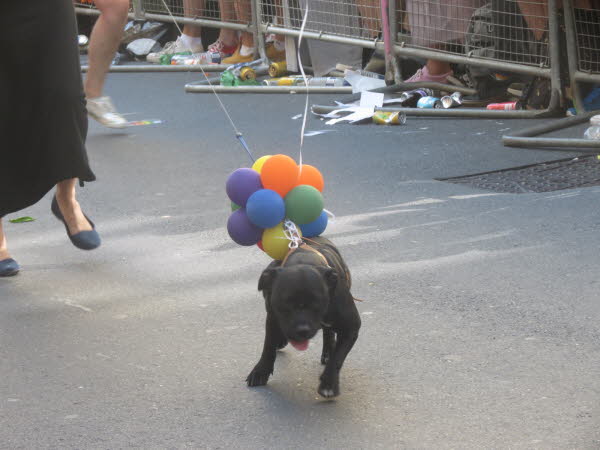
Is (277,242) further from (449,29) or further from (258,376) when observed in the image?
(449,29)

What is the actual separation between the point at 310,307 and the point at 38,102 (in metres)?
1.83

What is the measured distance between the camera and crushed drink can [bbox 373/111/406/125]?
766 centimetres

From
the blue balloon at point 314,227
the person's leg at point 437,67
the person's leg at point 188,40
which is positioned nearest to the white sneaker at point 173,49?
the person's leg at point 188,40

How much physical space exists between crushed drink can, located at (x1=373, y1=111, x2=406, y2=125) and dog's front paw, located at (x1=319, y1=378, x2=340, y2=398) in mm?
4932

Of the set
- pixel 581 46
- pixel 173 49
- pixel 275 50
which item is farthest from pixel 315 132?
pixel 173 49

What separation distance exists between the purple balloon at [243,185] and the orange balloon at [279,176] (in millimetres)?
26

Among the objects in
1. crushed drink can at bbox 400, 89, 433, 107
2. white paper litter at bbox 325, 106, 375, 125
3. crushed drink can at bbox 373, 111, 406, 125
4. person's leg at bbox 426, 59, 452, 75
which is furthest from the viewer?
person's leg at bbox 426, 59, 452, 75

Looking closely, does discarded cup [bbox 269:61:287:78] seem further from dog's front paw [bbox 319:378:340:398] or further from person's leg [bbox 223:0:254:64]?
dog's front paw [bbox 319:378:340:398]

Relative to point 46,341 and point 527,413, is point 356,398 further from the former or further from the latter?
point 46,341

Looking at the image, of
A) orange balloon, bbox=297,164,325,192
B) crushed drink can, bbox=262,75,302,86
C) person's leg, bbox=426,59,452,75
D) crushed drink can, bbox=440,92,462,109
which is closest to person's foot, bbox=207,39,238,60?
crushed drink can, bbox=262,75,302,86

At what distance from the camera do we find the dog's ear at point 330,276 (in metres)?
2.76

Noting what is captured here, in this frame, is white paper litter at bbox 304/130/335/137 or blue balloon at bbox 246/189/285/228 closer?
blue balloon at bbox 246/189/285/228

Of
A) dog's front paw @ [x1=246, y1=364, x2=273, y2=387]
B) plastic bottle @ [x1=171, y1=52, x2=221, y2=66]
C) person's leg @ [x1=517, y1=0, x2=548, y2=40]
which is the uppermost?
person's leg @ [x1=517, y1=0, x2=548, y2=40]

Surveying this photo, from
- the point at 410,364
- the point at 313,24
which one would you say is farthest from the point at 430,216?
the point at 313,24
